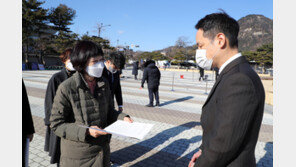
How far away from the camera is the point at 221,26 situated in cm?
140

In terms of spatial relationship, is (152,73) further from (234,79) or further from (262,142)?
(234,79)

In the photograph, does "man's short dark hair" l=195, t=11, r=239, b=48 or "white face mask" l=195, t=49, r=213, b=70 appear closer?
"man's short dark hair" l=195, t=11, r=239, b=48

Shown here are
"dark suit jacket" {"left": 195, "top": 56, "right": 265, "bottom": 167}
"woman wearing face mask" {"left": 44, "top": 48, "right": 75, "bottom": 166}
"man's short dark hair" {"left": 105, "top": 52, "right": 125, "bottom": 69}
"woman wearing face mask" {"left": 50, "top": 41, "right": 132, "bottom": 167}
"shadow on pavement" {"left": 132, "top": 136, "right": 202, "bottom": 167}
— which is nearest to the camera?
"dark suit jacket" {"left": 195, "top": 56, "right": 265, "bottom": 167}

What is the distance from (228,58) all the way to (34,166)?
3.52 metres

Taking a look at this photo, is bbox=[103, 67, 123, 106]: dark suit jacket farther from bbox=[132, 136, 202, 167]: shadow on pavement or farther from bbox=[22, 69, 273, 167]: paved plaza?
bbox=[132, 136, 202, 167]: shadow on pavement

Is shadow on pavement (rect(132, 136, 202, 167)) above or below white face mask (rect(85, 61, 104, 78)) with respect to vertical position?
below

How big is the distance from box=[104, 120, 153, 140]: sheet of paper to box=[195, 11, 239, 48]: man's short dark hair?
38.9 inches

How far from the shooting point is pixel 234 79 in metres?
1.16

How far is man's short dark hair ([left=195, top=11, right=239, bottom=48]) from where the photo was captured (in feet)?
4.56

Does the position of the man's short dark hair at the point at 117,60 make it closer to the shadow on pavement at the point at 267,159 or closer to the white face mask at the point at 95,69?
the white face mask at the point at 95,69

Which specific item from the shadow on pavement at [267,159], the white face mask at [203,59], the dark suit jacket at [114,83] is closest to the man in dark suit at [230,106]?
the white face mask at [203,59]

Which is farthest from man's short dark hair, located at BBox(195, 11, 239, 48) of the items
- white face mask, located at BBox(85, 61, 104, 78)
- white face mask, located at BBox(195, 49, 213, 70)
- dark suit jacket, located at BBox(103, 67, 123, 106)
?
dark suit jacket, located at BBox(103, 67, 123, 106)

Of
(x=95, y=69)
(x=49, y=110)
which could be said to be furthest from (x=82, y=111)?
(x=49, y=110)

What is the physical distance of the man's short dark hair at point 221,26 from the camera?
4.56 feet
